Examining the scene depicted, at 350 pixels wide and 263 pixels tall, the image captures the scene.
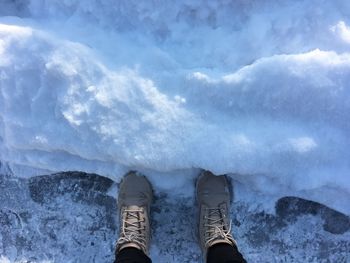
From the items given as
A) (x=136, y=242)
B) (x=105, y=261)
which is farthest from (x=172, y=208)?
(x=105, y=261)

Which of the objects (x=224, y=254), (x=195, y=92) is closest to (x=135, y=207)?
(x=224, y=254)

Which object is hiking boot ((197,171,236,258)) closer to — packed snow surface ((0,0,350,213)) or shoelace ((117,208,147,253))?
packed snow surface ((0,0,350,213))

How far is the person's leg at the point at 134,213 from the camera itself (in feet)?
4.69

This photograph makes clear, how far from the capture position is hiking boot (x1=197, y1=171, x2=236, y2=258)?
146 centimetres

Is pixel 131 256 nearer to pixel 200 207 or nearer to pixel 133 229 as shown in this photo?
pixel 133 229

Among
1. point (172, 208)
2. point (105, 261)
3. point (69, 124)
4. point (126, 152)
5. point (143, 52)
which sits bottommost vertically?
point (105, 261)

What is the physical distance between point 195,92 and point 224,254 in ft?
1.79

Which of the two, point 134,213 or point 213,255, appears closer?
point 213,255

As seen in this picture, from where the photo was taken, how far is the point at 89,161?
5.04 feet

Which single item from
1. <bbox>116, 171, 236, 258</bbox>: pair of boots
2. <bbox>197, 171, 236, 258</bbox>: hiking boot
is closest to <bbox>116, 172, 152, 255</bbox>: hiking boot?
→ <bbox>116, 171, 236, 258</bbox>: pair of boots

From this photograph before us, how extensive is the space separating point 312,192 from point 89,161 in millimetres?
817

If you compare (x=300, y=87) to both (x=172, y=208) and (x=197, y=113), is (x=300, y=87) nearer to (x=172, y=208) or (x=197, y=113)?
(x=197, y=113)

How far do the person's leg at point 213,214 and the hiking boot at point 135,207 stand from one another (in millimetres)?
192

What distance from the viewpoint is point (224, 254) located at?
135 cm
